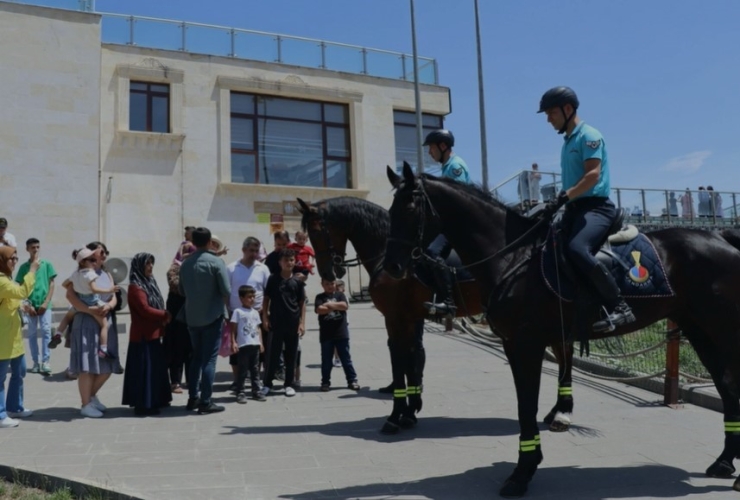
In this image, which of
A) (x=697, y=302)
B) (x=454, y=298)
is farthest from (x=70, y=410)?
(x=697, y=302)

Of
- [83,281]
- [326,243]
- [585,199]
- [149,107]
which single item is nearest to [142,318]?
[83,281]

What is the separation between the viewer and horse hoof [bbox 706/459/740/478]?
4656 mm

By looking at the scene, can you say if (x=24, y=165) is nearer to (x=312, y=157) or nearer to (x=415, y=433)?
(x=312, y=157)

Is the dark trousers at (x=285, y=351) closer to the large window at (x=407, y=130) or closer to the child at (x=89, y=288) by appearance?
the child at (x=89, y=288)

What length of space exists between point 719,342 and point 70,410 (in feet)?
22.8

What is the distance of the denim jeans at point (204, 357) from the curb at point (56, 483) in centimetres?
246

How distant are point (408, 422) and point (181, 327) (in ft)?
12.6

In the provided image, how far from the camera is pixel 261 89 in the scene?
72.8ft

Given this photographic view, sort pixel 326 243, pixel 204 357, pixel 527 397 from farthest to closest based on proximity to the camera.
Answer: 1. pixel 204 357
2. pixel 326 243
3. pixel 527 397

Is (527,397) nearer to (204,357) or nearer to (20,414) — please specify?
(204,357)

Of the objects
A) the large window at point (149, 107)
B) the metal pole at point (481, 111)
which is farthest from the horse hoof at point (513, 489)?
the large window at point (149, 107)

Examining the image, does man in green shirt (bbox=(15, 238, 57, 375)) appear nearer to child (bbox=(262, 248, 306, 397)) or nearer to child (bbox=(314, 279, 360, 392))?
child (bbox=(262, 248, 306, 397))

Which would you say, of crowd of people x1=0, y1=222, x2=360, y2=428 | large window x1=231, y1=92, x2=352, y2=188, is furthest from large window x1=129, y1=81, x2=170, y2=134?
crowd of people x1=0, y1=222, x2=360, y2=428

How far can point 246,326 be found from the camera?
8.04 m
